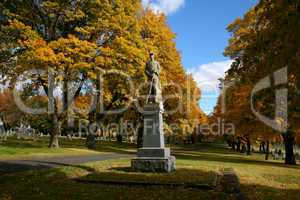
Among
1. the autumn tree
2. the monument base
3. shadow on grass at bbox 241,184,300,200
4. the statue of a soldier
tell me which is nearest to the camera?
the autumn tree

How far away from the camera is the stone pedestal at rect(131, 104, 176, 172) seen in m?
13.9

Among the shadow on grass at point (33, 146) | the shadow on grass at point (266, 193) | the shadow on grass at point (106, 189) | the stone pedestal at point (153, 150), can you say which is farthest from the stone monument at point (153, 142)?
the shadow on grass at point (33, 146)

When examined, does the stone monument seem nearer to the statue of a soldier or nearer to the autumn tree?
the statue of a soldier

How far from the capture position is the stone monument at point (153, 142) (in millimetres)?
13914

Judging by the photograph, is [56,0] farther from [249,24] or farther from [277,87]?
[277,87]

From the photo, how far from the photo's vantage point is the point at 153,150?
1430cm

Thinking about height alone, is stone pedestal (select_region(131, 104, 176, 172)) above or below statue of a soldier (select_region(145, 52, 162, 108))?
below

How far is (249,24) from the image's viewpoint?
27219 millimetres

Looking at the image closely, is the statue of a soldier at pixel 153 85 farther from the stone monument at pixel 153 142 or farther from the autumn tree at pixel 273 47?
the autumn tree at pixel 273 47

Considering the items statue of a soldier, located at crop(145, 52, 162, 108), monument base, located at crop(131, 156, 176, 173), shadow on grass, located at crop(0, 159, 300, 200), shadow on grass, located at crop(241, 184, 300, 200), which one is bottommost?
shadow on grass, located at crop(241, 184, 300, 200)

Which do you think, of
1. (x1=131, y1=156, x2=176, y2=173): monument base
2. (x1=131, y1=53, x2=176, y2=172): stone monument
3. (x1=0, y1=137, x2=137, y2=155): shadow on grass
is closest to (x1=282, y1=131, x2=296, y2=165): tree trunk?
(x1=0, y1=137, x2=137, y2=155): shadow on grass

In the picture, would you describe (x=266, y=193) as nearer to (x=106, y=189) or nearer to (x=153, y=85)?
(x=106, y=189)

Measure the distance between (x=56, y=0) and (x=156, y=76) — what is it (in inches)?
494

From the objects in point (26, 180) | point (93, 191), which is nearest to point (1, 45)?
point (26, 180)
